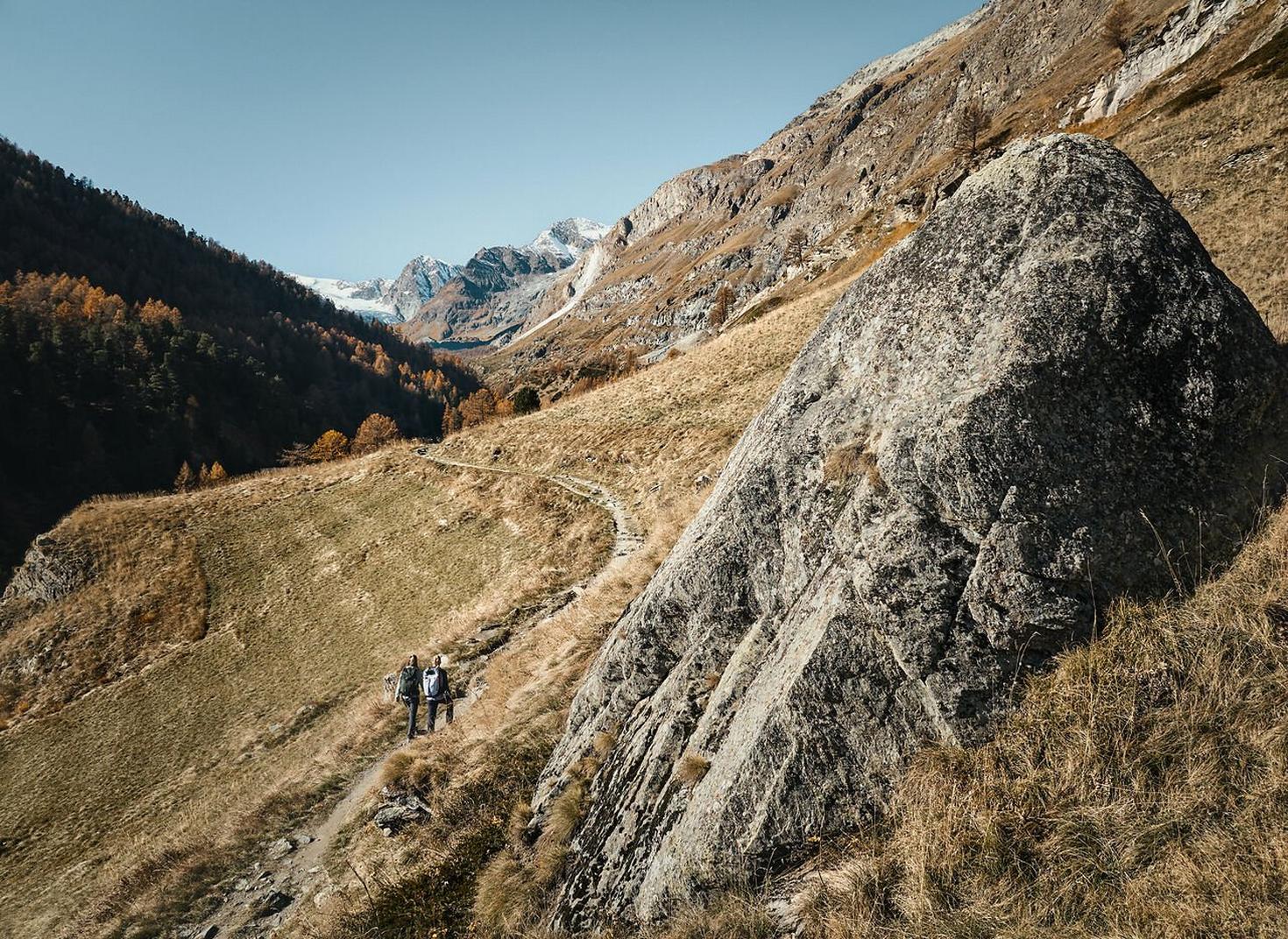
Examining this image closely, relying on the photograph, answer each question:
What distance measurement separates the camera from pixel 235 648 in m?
32.4

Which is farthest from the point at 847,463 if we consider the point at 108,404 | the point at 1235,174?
the point at 108,404

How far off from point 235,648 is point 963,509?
125ft

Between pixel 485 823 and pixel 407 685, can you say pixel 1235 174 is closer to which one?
pixel 485 823

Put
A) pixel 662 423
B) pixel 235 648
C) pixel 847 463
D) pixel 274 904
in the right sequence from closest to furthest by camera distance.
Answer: pixel 847 463 → pixel 274 904 → pixel 235 648 → pixel 662 423

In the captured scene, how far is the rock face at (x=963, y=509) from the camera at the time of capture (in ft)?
17.9

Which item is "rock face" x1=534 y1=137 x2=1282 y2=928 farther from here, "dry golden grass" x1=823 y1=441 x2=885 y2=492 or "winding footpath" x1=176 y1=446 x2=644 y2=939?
"winding footpath" x1=176 y1=446 x2=644 y2=939

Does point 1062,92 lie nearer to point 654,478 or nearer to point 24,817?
point 654,478

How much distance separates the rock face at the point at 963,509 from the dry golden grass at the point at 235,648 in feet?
43.1

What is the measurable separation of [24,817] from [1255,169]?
5857 centimetres

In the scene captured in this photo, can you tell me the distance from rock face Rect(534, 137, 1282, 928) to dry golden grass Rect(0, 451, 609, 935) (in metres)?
13.2

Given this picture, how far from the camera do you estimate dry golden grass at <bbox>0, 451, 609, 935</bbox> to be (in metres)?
16.7

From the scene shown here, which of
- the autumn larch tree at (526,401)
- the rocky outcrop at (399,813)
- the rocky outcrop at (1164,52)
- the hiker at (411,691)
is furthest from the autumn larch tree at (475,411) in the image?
the rocky outcrop at (399,813)

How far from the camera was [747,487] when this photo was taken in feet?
26.4

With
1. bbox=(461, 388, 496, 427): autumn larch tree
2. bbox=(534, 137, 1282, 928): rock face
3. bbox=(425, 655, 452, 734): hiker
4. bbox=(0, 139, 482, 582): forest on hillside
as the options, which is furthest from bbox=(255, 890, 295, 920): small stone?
bbox=(461, 388, 496, 427): autumn larch tree
